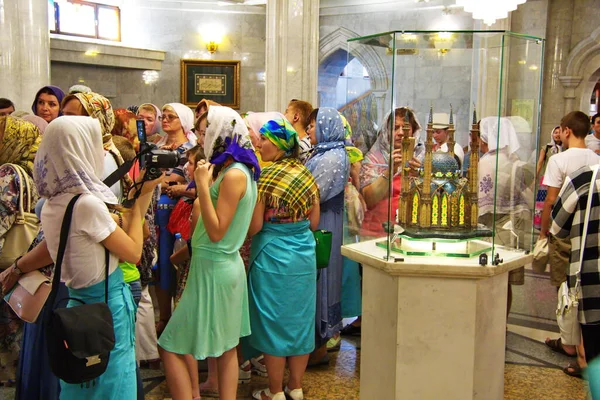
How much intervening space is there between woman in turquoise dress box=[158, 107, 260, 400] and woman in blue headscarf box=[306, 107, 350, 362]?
98 cm

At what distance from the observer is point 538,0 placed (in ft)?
37.4

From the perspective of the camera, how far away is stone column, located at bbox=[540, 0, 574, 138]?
1144 cm

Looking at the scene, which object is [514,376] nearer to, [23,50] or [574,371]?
[574,371]

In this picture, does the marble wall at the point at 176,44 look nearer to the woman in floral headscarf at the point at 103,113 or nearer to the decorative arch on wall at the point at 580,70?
the decorative arch on wall at the point at 580,70

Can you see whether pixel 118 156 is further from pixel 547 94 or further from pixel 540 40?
pixel 547 94

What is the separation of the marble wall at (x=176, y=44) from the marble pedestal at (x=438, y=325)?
10.4 m

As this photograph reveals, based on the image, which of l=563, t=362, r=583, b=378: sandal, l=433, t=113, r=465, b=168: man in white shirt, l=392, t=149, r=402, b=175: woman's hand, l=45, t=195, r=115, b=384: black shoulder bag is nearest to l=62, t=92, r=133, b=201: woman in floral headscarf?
l=45, t=195, r=115, b=384: black shoulder bag

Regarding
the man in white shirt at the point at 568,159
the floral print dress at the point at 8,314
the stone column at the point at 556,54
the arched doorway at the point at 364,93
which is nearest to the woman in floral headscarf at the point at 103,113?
the floral print dress at the point at 8,314

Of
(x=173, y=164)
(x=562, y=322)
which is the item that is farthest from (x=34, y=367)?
(x=562, y=322)

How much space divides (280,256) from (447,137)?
3.64 feet

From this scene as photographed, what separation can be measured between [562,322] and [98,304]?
2607 mm

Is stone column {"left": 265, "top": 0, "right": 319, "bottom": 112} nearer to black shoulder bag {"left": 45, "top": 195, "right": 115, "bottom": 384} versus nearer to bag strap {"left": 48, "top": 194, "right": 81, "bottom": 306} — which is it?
bag strap {"left": 48, "top": 194, "right": 81, "bottom": 306}

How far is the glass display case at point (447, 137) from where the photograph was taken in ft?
10.6

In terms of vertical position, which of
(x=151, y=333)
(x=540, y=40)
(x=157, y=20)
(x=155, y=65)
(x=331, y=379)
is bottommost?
(x=331, y=379)
